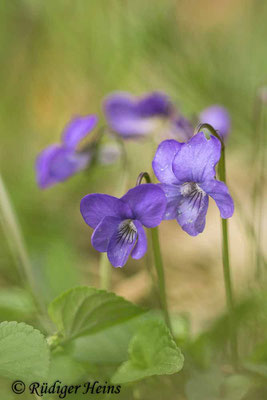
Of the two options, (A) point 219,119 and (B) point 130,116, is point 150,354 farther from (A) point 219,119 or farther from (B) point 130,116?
(A) point 219,119

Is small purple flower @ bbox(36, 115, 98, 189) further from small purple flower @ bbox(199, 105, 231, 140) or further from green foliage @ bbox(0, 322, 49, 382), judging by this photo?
green foliage @ bbox(0, 322, 49, 382)

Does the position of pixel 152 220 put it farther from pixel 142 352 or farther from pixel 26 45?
pixel 26 45

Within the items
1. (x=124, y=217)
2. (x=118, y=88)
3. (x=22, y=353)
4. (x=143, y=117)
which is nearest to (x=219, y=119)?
(x=143, y=117)

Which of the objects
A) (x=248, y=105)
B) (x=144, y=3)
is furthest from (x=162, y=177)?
(x=144, y=3)

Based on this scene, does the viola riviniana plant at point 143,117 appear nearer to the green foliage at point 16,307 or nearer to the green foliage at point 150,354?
the green foliage at point 16,307

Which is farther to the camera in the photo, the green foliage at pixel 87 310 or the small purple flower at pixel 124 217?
the green foliage at pixel 87 310

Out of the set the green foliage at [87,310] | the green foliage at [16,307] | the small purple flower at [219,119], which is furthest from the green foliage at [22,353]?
the small purple flower at [219,119]

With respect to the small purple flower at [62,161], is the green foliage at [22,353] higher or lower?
lower
